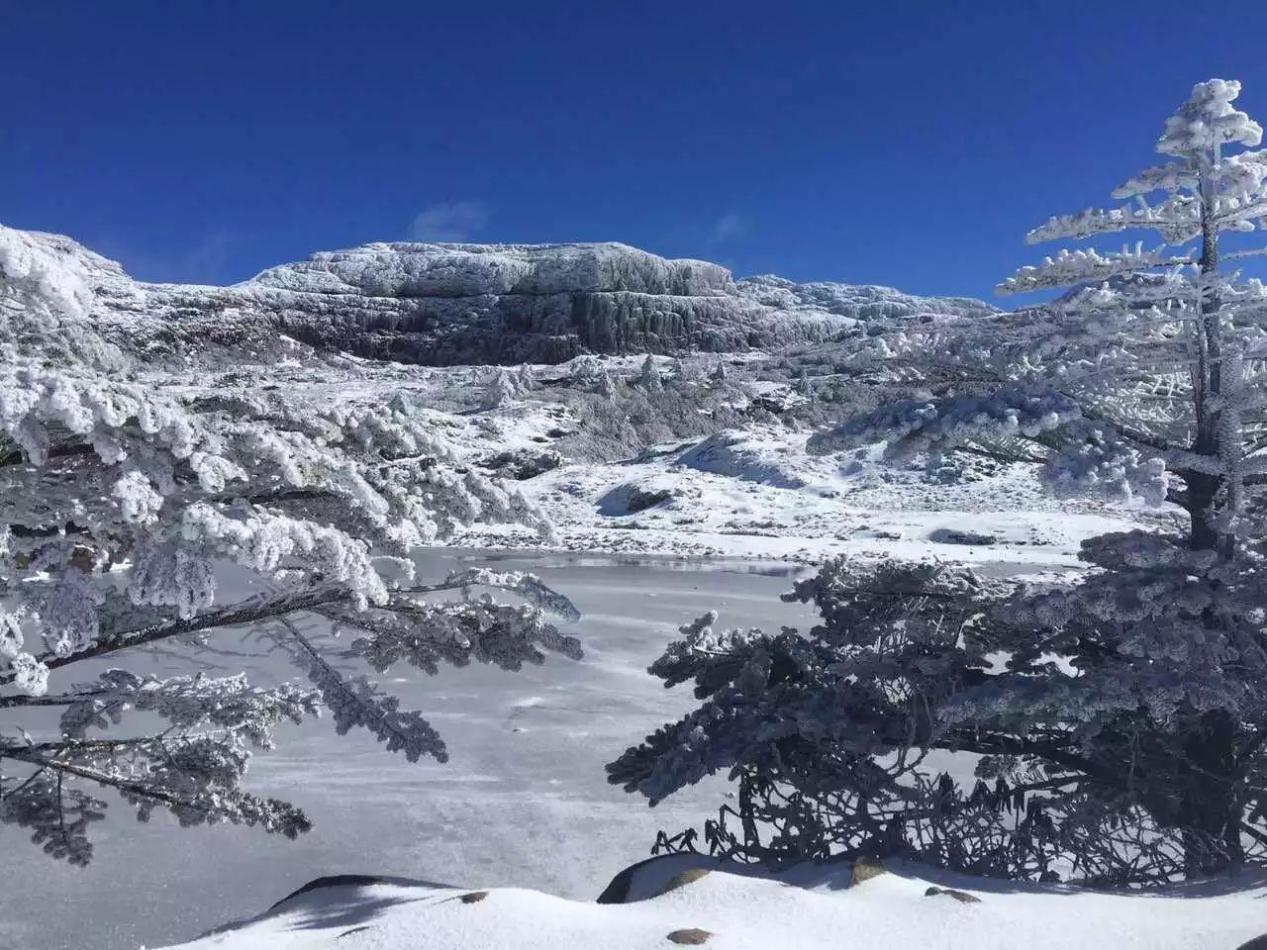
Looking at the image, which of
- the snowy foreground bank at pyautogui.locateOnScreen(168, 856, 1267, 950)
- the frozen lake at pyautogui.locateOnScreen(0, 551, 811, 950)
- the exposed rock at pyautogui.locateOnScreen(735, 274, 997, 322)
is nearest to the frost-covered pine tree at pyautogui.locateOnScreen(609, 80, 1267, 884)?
the snowy foreground bank at pyautogui.locateOnScreen(168, 856, 1267, 950)

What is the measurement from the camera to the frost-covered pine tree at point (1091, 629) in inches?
142

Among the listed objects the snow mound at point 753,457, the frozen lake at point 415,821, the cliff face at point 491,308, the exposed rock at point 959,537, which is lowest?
the frozen lake at point 415,821

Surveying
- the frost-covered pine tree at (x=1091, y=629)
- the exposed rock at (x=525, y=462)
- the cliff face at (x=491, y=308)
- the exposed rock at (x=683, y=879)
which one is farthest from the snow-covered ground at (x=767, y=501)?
the cliff face at (x=491, y=308)

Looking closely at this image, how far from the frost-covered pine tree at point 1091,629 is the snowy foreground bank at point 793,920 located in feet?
2.25

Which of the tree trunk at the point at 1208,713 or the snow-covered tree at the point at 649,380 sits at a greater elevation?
the snow-covered tree at the point at 649,380

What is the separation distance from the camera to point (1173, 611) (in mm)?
3621

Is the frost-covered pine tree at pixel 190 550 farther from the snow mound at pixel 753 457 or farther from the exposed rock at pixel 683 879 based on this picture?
the snow mound at pixel 753 457

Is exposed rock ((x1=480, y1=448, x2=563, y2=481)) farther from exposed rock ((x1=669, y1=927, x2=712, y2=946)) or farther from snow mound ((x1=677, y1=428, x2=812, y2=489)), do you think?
exposed rock ((x1=669, y1=927, x2=712, y2=946))

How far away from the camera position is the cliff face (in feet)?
243

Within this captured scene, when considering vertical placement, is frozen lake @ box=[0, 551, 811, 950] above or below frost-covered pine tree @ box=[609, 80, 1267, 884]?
below

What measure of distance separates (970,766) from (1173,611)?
148 inches

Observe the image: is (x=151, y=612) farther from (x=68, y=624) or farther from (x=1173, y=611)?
(x=1173, y=611)

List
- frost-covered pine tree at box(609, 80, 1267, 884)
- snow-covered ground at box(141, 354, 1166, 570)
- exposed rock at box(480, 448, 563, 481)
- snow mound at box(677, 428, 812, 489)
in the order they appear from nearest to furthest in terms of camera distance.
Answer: frost-covered pine tree at box(609, 80, 1267, 884) → snow-covered ground at box(141, 354, 1166, 570) → snow mound at box(677, 428, 812, 489) → exposed rock at box(480, 448, 563, 481)

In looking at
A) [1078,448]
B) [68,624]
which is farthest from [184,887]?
[1078,448]
